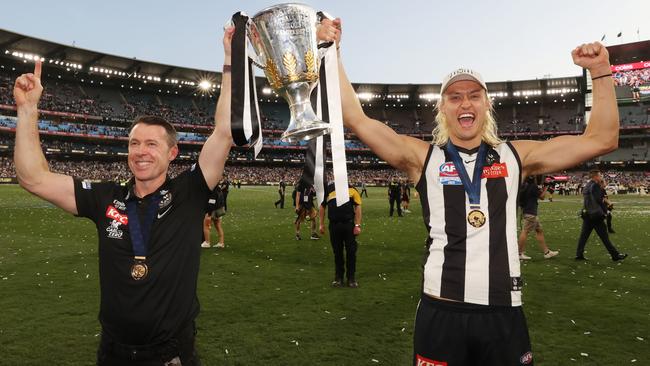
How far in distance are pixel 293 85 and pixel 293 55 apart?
13cm

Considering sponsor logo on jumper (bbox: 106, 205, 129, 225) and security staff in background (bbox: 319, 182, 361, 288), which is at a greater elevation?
sponsor logo on jumper (bbox: 106, 205, 129, 225)

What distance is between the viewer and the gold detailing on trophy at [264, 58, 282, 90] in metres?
1.93

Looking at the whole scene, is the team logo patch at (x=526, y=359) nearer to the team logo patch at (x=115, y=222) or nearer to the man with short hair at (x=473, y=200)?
the man with short hair at (x=473, y=200)

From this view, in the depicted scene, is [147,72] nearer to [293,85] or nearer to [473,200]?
[293,85]

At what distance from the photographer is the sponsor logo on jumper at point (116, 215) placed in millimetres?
2430

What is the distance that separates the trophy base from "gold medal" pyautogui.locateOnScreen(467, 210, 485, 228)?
0.97 m

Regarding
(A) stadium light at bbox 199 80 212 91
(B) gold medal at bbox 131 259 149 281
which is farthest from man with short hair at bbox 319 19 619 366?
(A) stadium light at bbox 199 80 212 91

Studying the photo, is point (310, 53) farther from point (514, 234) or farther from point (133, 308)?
point (133, 308)

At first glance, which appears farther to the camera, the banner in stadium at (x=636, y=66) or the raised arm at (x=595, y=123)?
the banner in stadium at (x=636, y=66)

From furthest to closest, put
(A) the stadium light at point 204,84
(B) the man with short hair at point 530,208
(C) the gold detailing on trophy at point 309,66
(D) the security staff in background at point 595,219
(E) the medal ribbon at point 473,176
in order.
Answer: (A) the stadium light at point 204,84, (B) the man with short hair at point 530,208, (D) the security staff in background at point 595,219, (E) the medal ribbon at point 473,176, (C) the gold detailing on trophy at point 309,66

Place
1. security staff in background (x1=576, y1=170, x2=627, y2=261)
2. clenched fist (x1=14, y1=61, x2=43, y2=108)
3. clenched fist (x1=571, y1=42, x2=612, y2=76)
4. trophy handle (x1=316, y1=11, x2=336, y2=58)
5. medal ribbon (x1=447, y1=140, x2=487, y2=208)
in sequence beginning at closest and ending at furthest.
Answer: trophy handle (x1=316, y1=11, x2=336, y2=58), clenched fist (x1=571, y1=42, x2=612, y2=76), medal ribbon (x1=447, y1=140, x2=487, y2=208), clenched fist (x1=14, y1=61, x2=43, y2=108), security staff in background (x1=576, y1=170, x2=627, y2=261)

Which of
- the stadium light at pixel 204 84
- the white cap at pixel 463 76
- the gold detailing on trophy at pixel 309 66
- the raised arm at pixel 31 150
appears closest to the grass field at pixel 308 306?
the raised arm at pixel 31 150

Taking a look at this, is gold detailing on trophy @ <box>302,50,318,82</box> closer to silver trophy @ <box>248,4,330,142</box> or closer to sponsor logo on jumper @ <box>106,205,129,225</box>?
silver trophy @ <box>248,4,330,142</box>

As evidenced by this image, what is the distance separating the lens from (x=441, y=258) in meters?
2.36
